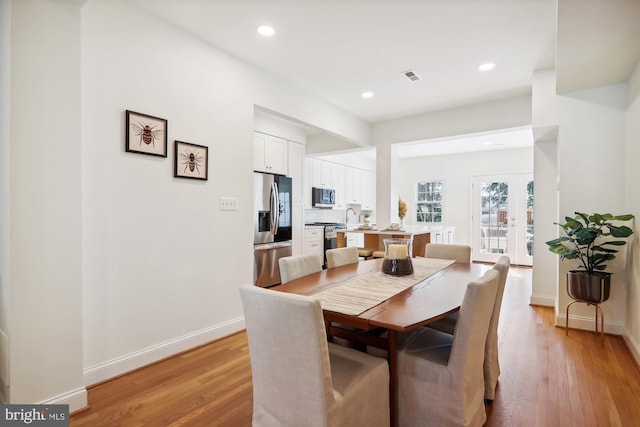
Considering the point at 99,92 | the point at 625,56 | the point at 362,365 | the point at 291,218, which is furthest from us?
the point at 291,218

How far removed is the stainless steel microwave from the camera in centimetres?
604

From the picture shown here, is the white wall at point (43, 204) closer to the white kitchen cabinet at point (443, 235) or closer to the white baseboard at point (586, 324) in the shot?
the white baseboard at point (586, 324)

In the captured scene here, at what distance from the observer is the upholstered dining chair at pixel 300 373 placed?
1187mm

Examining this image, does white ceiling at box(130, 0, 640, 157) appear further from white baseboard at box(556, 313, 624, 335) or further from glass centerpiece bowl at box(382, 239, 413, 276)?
white baseboard at box(556, 313, 624, 335)

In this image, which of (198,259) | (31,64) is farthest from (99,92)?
(198,259)

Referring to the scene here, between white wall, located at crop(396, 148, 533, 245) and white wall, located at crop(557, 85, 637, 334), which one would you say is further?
white wall, located at crop(396, 148, 533, 245)

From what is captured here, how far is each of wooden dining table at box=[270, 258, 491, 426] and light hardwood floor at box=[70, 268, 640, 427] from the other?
702mm

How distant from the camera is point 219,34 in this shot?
267 cm

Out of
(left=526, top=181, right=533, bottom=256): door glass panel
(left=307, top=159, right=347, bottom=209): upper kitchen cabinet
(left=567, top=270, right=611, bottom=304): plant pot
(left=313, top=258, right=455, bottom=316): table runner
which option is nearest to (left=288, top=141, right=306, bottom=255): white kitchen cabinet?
(left=307, top=159, right=347, bottom=209): upper kitchen cabinet

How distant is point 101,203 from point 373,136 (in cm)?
394

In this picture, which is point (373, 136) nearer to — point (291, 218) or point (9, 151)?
point (291, 218)

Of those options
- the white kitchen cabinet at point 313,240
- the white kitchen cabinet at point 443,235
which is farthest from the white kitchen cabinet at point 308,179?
the white kitchen cabinet at point 443,235

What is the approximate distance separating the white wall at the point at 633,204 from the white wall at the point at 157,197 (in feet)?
10.5

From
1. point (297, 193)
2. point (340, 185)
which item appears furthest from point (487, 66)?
point (340, 185)
